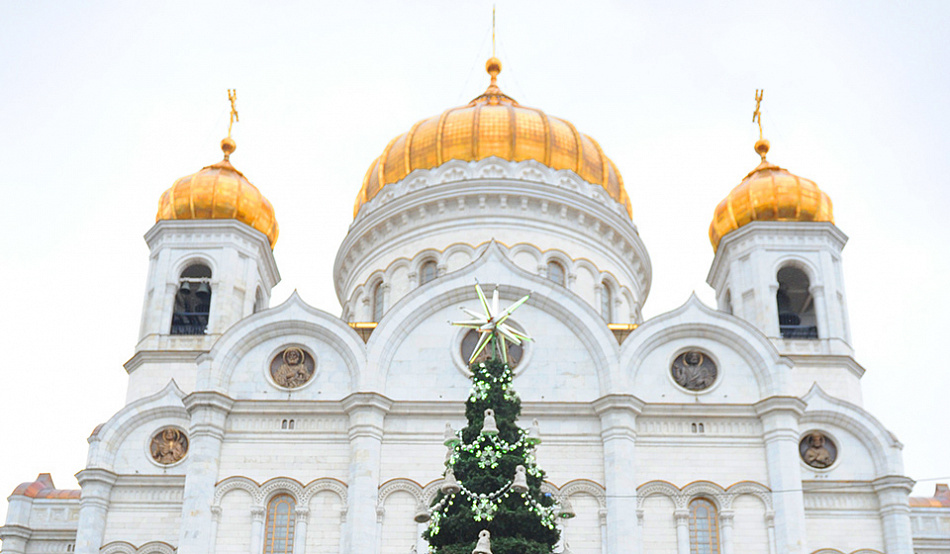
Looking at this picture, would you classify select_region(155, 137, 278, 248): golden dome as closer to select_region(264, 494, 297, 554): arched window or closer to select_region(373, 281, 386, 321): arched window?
select_region(373, 281, 386, 321): arched window

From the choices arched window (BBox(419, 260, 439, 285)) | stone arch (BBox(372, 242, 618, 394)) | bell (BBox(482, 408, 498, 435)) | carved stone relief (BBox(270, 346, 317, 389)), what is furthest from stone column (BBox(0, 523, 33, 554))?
bell (BBox(482, 408, 498, 435))

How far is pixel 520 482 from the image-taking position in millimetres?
16625

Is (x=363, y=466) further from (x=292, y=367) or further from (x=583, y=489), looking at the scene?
(x=583, y=489)

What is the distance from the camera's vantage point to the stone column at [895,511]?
23.1 metres

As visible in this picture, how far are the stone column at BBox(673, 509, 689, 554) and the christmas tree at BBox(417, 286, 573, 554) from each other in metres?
5.28

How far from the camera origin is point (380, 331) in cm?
2425

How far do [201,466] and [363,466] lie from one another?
11.1ft

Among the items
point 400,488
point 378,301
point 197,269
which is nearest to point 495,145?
point 378,301

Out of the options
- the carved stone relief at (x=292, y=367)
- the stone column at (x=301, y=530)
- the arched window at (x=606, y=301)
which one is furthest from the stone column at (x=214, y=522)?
the arched window at (x=606, y=301)

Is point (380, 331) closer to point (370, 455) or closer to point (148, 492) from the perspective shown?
point (370, 455)

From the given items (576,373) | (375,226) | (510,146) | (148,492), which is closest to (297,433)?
(148,492)

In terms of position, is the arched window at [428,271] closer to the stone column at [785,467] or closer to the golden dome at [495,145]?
the golden dome at [495,145]

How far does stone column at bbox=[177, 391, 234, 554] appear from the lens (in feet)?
72.4

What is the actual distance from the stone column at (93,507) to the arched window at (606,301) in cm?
1343
